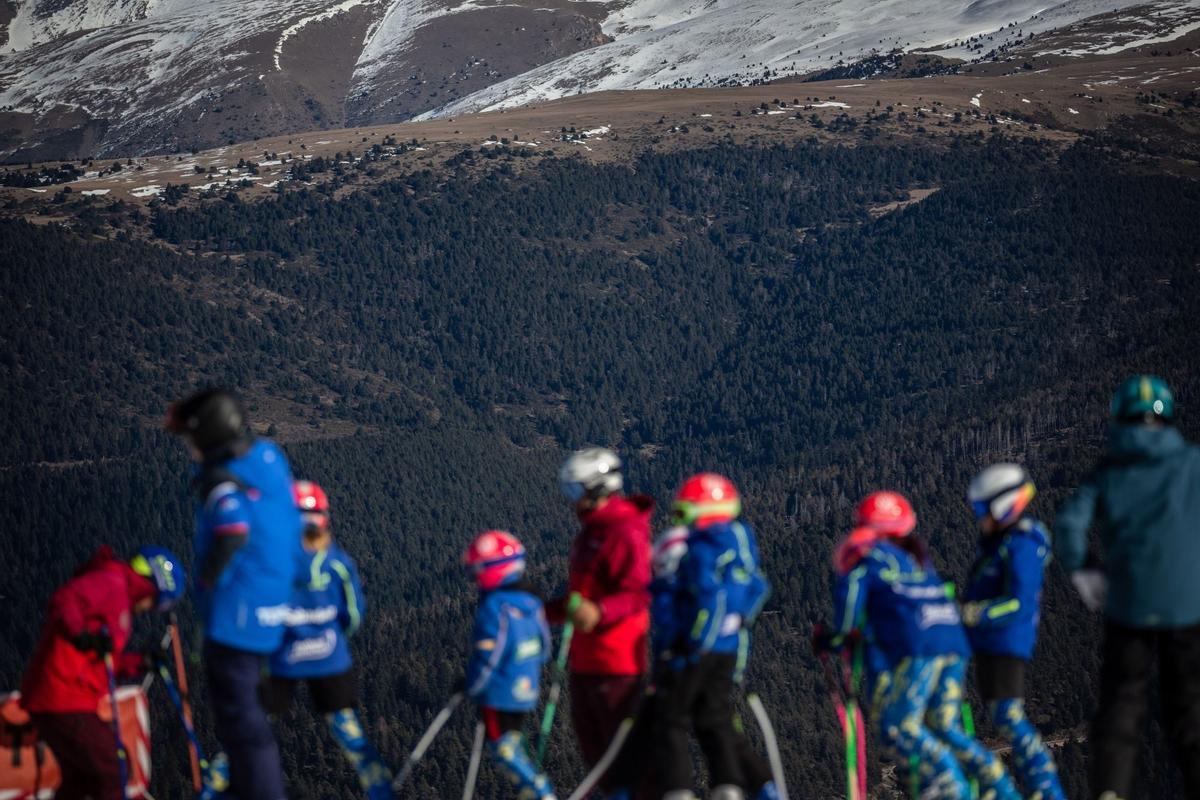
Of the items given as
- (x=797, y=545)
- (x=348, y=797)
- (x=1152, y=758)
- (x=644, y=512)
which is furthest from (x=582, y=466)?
(x=797, y=545)

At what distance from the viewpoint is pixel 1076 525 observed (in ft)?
51.0

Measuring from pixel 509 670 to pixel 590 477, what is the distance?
6.75ft

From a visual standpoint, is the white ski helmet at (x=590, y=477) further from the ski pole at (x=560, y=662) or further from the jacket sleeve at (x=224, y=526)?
the jacket sleeve at (x=224, y=526)

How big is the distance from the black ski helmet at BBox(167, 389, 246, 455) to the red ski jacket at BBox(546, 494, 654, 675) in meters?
3.89

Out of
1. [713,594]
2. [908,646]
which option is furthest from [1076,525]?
[713,594]

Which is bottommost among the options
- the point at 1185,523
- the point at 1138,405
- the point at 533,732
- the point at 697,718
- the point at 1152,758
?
the point at 1152,758

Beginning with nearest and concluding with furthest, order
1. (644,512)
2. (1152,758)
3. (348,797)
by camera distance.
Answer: (644,512), (348,797), (1152,758)

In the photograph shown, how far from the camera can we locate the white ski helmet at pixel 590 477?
17.7 m

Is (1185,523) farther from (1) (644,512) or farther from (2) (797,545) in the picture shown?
(2) (797,545)

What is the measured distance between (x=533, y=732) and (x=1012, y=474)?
12397 centimetres

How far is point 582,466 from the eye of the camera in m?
17.8

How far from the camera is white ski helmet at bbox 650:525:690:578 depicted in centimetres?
1727

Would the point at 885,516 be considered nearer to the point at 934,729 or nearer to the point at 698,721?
the point at 934,729

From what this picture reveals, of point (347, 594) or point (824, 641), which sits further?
point (347, 594)
